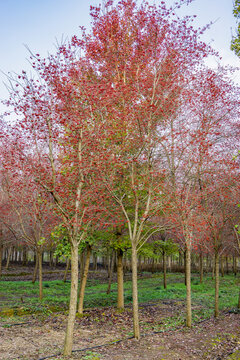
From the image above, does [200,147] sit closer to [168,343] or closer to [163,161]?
[163,161]

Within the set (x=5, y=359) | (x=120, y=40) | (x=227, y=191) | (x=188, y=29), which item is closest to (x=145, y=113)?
(x=120, y=40)

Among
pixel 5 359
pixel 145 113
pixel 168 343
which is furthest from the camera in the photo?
pixel 145 113

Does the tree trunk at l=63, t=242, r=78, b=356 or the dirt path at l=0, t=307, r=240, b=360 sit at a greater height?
the tree trunk at l=63, t=242, r=78, b=356

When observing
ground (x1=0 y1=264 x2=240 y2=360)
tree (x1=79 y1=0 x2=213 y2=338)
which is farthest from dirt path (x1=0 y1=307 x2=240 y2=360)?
tree (x1=79 y1=0 x2=213 y2=338)

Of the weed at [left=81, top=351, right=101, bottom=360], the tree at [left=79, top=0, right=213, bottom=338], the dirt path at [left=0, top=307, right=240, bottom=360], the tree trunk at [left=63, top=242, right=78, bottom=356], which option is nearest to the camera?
the weed at [left=81, top=351, right=101, bottom=360]

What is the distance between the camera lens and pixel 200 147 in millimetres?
10953

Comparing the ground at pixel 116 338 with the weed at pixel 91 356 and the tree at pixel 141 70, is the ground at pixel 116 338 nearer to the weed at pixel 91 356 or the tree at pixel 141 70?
the weed at pixel 91 356

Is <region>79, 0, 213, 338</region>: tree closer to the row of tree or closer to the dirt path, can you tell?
the row of tree

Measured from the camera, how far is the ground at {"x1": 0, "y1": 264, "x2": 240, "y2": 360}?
280 inches

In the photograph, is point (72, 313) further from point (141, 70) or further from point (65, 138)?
point (141, 70)

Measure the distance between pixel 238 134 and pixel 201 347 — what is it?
32.3 feet

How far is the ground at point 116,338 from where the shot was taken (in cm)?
710

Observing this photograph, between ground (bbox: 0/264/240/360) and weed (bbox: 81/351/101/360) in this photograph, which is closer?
weed (bbox: 81/351/101/360)

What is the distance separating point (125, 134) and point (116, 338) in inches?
273
